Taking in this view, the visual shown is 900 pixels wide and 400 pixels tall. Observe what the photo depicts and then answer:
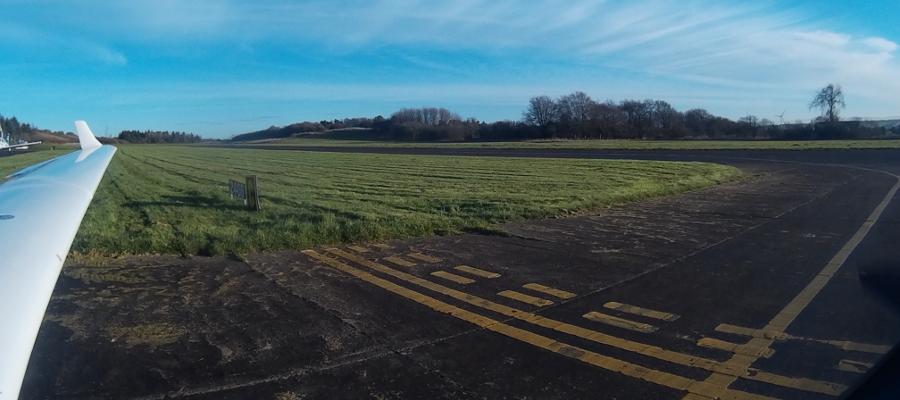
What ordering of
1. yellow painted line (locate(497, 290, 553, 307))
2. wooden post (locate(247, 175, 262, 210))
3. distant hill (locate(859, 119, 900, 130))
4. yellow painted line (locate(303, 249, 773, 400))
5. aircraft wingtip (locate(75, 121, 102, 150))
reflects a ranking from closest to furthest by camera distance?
yellow painted line (locate(303, 249, 773, 400)) < yellow painted line (locate(497, 290, 553, 307)) < aircraft wingtip (locate(75, 121, 102, 150)) < wooden post (locate(247, 175, 262, 210)) < distant hill (locate(859, 119, 900, 130))

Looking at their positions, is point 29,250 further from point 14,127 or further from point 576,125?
point 576,125

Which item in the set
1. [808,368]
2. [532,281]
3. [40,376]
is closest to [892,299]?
[808,368]

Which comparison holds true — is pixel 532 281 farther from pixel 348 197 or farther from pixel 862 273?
pixel 348 197

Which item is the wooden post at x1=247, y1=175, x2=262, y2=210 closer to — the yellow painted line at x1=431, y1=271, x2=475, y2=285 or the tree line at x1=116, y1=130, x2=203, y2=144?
the yellow painted line at x1=431, y1=271, x2=475, y2=285

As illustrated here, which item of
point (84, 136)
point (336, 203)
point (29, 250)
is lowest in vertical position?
point (336, 203)

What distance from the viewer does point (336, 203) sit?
13.6 meters

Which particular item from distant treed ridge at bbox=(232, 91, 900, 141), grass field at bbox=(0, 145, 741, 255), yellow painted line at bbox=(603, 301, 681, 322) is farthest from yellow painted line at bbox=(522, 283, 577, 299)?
distant treed ridge at bbox=(232, 91, 900, 141)

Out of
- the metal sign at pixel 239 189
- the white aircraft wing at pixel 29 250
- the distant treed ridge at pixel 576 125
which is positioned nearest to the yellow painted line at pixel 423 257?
the white aircraft wing at pixel 29 250

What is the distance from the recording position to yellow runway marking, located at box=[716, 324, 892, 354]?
13.8ft

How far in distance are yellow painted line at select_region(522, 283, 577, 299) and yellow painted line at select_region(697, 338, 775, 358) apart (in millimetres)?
1539

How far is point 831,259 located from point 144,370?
7994 millimetres

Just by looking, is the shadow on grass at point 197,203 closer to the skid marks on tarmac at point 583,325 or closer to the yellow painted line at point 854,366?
the skid marks on tarmac at point 583,325

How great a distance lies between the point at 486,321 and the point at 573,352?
970 mm

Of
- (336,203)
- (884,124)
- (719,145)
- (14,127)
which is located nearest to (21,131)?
(14,127)
